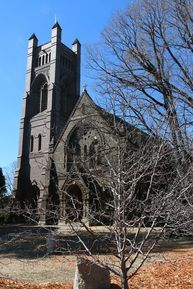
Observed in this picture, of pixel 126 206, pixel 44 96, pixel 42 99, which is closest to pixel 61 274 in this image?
pixel 126 206

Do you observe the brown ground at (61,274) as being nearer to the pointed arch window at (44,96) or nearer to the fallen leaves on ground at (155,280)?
the fallen leaves on ground at (155,280)

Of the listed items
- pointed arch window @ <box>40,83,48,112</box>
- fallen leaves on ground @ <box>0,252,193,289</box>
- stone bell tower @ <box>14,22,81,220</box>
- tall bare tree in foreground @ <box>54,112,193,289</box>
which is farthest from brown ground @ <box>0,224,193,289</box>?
pointed arch window @ <box>40,83,48,112</box>

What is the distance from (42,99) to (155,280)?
4301cm

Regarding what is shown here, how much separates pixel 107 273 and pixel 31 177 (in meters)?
38.2

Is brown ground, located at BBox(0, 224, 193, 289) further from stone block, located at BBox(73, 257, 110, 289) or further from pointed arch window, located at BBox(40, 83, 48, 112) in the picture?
pointed arch window, located at BBox(40, 83, 48, 112)

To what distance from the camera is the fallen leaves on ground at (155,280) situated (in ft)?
23.7

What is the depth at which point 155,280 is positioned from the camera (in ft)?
25.5

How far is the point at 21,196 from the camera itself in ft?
141

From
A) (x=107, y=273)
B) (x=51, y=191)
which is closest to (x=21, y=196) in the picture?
(x=51, y=191)

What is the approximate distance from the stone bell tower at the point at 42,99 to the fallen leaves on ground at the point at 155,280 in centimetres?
3327

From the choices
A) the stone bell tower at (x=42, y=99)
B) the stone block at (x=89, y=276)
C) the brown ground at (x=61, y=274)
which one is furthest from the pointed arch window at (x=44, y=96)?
the stone block at (x=89, y=276)

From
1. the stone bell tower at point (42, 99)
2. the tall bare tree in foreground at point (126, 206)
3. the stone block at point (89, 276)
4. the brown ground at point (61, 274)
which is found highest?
the stone bell tower at point (42, 99)

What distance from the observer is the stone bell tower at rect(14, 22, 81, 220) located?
4375 cm

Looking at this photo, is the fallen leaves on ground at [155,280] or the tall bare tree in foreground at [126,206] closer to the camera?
the tall bare tree in foreground at [126,206]
